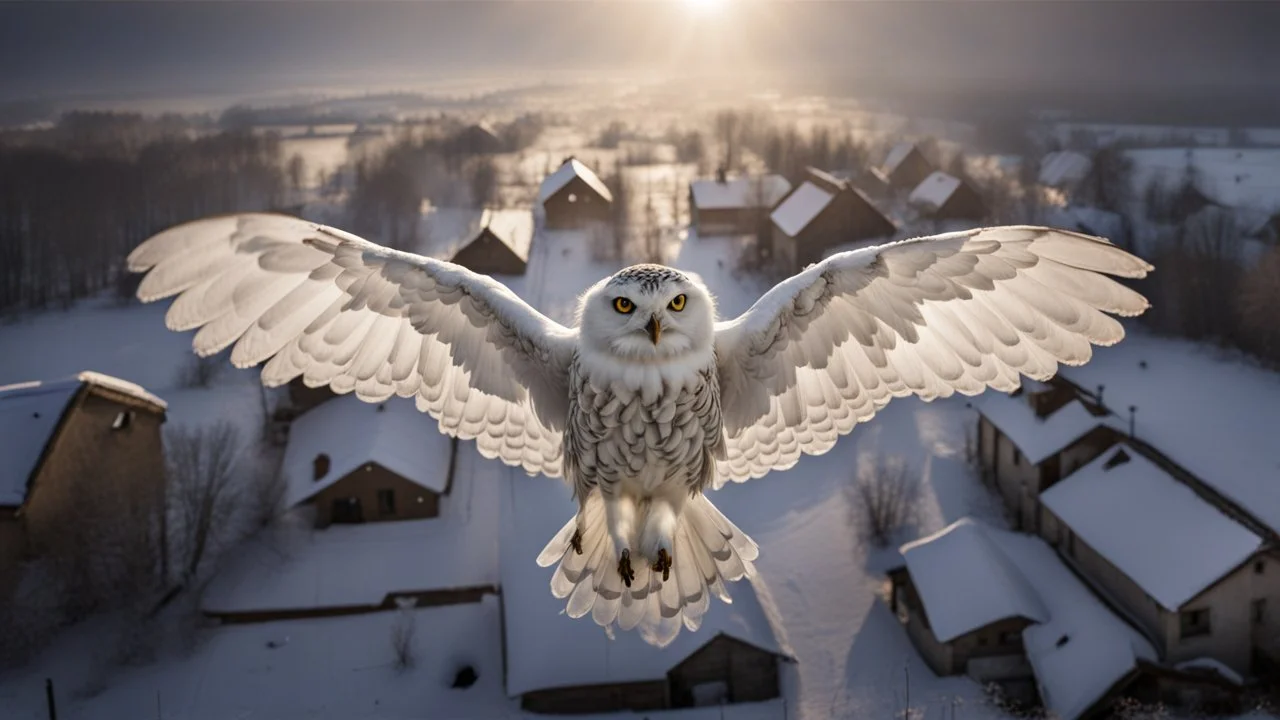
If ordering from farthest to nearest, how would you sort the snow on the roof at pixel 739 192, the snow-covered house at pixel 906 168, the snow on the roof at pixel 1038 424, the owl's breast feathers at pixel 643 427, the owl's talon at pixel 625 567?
the snow-covered house at pixel 906 168 < the snow on the roof at pixel 739 192 < the snow on the roof at pixel 1038 424 < the owl's talon at pixel 625 567 < the owl's breast feathers at pixel 643 427

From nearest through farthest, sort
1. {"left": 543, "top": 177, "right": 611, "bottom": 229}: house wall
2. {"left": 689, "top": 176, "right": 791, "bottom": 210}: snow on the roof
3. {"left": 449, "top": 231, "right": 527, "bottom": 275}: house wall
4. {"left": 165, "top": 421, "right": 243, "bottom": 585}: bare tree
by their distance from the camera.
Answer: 1. {"left": 165, "top": 421, "right": 243, "bottom": 585}: bare tree
2. {"left": 449, "top": 231, "right": 527, "bottom": 275}: house wall
3. {"left": 689, "top": 176, "right": 791, "bottom": 210}: snow on the roof
4. {"left": 543, "top": 177, "right": 611, "bottom": 229}: house wall

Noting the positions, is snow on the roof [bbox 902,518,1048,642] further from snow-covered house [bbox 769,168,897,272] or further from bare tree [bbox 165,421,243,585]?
bare tree [bbox 165,421,243,585]

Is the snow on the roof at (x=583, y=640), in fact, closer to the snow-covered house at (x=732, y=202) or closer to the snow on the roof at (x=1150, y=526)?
the snow on the roof at (x=1150, y=526)

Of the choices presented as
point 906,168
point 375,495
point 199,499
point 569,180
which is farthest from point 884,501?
point 906,168

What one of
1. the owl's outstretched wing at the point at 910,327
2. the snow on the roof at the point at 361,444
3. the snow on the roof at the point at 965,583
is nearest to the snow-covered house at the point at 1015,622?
the snow on the roof at the point at 965,583

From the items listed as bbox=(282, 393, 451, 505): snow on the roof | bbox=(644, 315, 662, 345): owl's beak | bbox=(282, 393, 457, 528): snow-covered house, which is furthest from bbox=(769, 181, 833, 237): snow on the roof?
bbox=(644, 315, 662, 345): owl's beak

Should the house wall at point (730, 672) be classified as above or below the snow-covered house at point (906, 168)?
below
